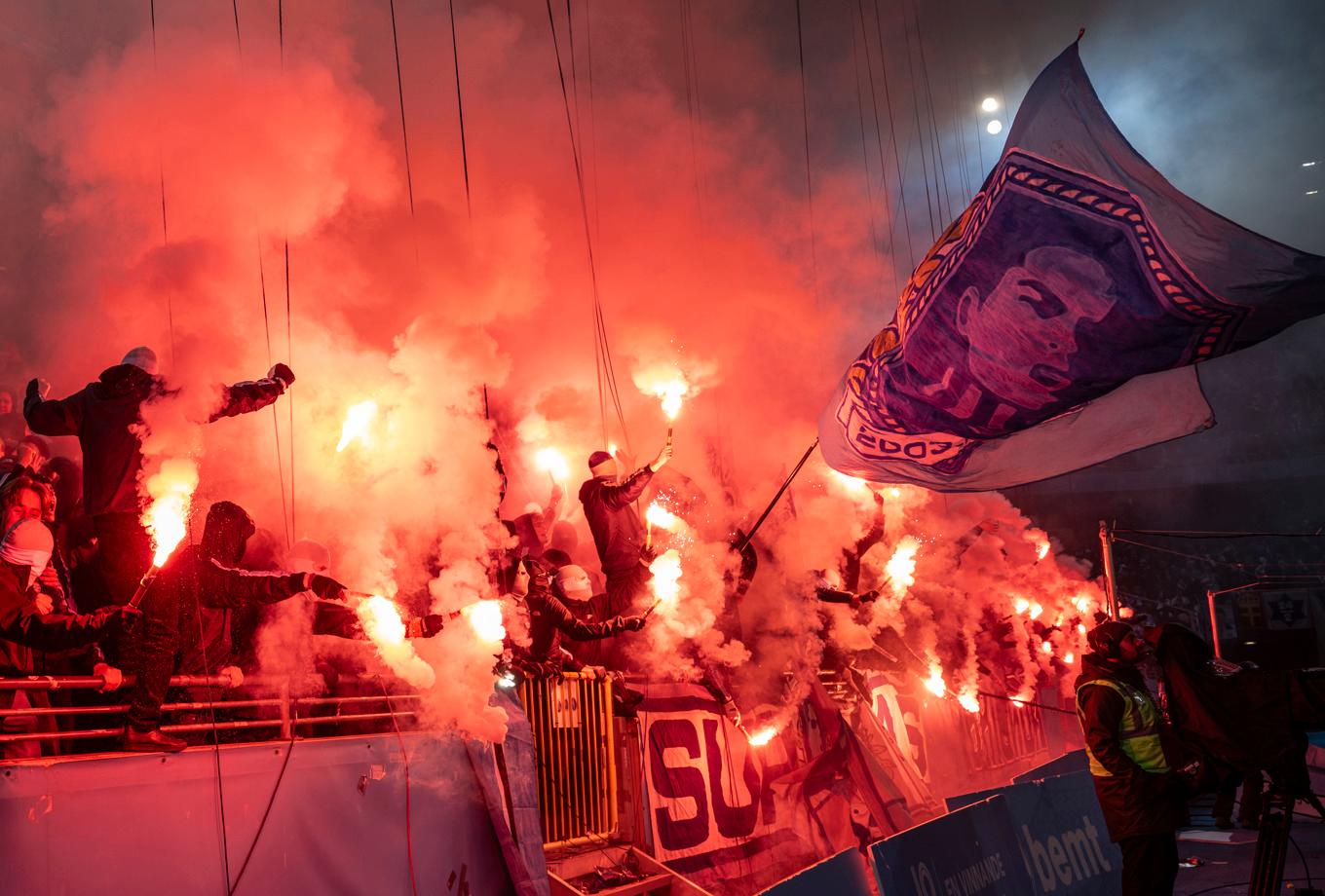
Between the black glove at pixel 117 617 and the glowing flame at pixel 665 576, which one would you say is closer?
the black glove at pixel 117 617

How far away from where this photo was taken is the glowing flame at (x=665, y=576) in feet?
28.3

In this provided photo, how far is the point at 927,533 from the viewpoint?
16859 mm

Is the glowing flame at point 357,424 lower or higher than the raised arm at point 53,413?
higher

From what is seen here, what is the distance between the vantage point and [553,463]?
11.0 meters

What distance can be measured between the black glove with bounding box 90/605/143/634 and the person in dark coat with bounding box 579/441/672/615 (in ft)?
15.5

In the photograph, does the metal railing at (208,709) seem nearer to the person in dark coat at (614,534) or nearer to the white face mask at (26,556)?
the white face mask at (26,556)

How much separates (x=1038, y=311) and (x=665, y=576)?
15.2 ft

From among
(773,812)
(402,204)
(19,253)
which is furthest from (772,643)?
(19,253)

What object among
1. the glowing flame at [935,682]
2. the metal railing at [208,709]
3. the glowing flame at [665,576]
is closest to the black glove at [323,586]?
the metal railing at [208,709]

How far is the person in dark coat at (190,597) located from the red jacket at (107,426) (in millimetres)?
430

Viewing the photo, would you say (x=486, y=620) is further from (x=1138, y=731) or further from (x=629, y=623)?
(x=1138, y=731)

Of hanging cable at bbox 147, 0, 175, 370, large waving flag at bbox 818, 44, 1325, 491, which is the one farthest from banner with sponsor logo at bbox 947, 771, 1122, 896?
hanging cable at bbox 147, 0, 175, 370

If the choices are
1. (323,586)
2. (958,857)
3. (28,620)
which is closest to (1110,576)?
(958,857)

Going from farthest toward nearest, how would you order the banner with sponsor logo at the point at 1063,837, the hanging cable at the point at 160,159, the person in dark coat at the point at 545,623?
the hanging cable at the point at 160,159 → the person in dark coat at the point at 545,623 → the banner with sponsor logo at the point at 1063,837
